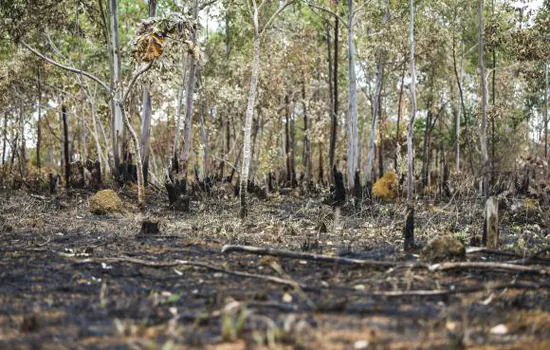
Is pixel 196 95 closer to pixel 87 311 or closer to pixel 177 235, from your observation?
pixel 177 235

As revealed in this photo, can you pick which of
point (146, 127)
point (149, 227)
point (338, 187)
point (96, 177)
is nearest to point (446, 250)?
point (149, 227)

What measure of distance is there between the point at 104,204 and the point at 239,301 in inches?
288

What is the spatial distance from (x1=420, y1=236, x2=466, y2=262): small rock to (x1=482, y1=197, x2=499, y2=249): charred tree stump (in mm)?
869

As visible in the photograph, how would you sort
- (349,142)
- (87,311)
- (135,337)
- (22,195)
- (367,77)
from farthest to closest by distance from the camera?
(367,77), (349,142), (22,195), (87,311), (135,337)

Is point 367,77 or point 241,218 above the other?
point 367,77

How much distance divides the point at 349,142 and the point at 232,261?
13.2 m

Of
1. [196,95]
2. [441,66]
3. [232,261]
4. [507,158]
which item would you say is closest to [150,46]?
[232,261]

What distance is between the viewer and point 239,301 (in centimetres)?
355

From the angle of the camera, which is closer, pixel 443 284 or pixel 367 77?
pixel 443 284

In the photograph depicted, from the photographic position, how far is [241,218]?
376 inches

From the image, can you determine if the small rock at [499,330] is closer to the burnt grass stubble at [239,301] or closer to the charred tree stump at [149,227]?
the burnt grass stubble at [239,301]

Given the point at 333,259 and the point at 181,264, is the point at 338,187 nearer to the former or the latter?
the point at 333,259

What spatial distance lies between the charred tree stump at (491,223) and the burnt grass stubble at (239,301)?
33cm

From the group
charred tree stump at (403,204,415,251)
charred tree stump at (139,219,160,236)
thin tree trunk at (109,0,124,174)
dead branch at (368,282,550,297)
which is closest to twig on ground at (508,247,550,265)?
dead branch at (368,282,550,297)
